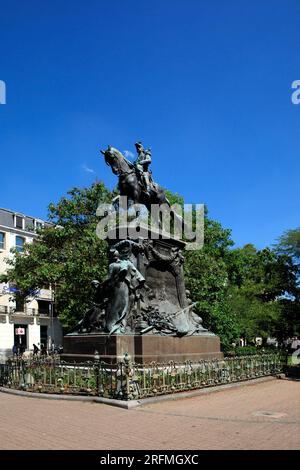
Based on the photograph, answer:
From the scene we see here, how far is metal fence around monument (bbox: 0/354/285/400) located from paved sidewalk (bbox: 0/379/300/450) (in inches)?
21.3

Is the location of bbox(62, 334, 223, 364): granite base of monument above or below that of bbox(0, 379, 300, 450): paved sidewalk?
above

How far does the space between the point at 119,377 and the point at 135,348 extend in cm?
295

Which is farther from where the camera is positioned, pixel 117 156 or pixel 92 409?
pixel 117 156

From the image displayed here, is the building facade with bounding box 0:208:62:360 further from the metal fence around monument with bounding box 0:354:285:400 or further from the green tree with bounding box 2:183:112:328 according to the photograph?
the metal fence around monument with bounding box 0:354:285:400

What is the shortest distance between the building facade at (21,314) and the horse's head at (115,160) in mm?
39314

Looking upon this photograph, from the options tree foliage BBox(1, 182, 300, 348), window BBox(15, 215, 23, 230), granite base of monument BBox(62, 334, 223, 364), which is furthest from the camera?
window BBox(15, 215, 23, 230)

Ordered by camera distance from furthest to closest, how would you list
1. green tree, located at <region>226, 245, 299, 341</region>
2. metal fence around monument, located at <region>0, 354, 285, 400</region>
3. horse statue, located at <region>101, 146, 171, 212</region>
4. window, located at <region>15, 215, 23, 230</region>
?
window, located at <region>15, 215, 23, 230</region> < green tree, located at <region>226, 245, 299, 341</region> < horse statue, located at <region>101, 146, 171, 212</region> < metal fence around monument, located at <region>0, 354, 285, 400</region>

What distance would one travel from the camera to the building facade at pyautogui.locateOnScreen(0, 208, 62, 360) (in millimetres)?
56719

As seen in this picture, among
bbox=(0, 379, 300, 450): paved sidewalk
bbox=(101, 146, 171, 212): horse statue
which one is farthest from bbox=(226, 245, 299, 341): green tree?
bbox=(0, 379, 300, 450): paved sidewalk

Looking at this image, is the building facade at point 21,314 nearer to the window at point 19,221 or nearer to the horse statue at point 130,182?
the window at point 19,221

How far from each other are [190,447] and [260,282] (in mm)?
42676
